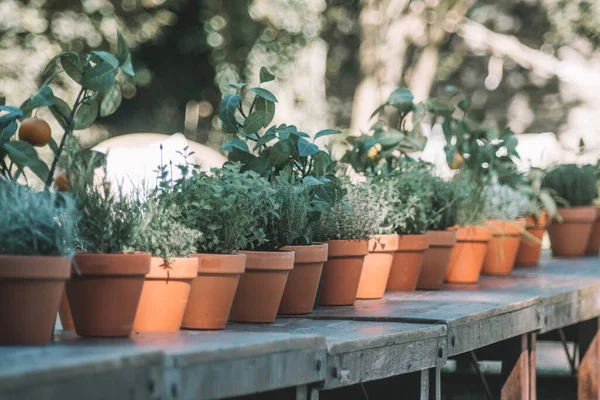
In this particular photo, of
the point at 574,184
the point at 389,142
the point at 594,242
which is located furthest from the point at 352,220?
the point at 594,242

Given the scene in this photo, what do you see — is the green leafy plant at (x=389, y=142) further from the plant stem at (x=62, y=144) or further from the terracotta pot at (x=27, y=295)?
the terracotta pot at (x=27, y=295)

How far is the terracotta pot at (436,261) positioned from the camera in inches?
143

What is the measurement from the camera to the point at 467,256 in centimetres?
395

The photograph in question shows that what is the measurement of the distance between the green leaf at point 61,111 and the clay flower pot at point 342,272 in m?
0.91

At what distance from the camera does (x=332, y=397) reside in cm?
341

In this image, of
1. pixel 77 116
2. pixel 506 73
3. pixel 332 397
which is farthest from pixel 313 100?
pixel 77 116

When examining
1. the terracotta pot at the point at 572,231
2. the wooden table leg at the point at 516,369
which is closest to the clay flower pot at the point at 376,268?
the wooden table leg at the point at 516,369

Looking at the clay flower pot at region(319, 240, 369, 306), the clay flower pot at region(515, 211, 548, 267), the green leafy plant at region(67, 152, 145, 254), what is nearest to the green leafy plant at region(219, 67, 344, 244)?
the clay flower pot at region(319, 240, 369, 306)

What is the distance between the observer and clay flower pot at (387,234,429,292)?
3393 millimetres

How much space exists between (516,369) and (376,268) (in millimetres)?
704

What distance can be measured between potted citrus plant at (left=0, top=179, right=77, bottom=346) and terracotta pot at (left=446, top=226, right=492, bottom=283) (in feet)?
7.78

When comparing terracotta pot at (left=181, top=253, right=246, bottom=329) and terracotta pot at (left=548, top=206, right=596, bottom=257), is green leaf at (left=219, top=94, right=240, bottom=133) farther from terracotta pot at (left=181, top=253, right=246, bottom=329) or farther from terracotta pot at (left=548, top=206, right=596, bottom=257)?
terracotta pot at (left=548, top=206, right=596, bottom=257)

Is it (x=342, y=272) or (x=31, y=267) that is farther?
(x=342, y=272)

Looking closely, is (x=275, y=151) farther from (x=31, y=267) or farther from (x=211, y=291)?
(x=31, y=267)
